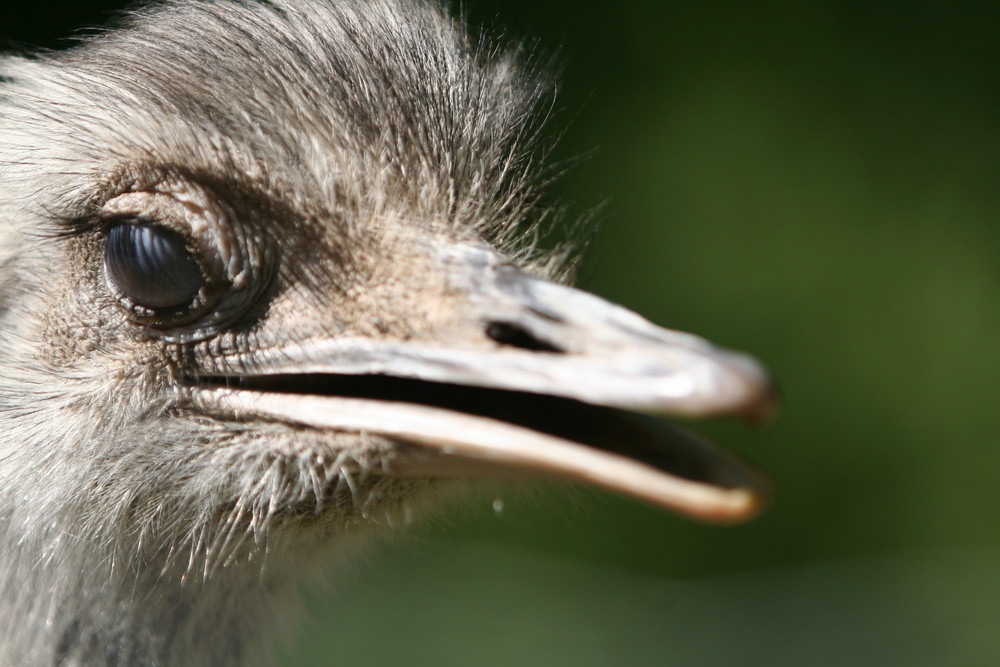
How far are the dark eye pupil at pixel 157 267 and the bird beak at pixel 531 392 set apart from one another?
0.11 meters

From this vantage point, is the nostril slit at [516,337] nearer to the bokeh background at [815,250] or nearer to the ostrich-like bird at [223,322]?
the ostrich-like bird at [223,322]

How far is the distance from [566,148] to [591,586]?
4.93 feet

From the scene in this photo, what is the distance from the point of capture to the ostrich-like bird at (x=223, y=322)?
1.38 m

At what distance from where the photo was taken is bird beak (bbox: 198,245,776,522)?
1.13 meters

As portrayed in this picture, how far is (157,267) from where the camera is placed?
4.80 ft

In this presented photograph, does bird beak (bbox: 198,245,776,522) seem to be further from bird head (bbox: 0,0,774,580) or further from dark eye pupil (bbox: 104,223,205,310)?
dark eye pupil (bbox: 104,223,205,310)

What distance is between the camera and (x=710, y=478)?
3.82ft

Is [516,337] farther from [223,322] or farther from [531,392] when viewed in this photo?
[223,322]

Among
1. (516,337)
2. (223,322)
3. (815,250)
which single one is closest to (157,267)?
(223,322)

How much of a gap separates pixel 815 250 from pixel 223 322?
3.55m

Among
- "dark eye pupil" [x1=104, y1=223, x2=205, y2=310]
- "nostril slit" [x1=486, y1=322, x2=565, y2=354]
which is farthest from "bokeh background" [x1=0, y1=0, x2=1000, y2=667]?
"nostril slit" [x1=486, y1=322, x2=565, y2=354]

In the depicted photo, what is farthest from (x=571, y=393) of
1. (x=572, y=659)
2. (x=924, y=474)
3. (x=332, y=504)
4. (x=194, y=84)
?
(x=924, y=474)

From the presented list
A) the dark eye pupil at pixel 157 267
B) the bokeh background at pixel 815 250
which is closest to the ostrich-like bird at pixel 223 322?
the dark eye pupil at pixel 157 267

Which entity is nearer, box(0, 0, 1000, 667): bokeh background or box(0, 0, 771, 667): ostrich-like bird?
box(0, 0, 771, 667): ostrich-like bird
